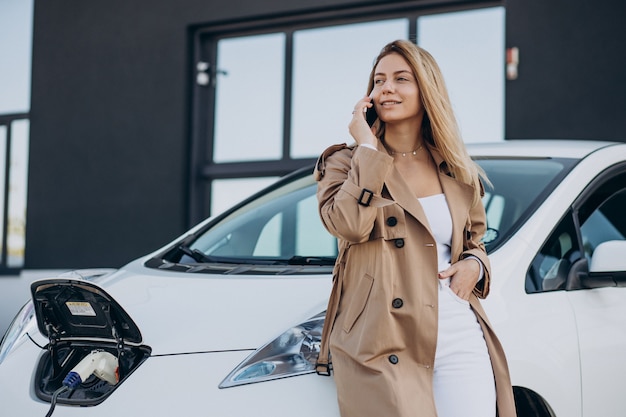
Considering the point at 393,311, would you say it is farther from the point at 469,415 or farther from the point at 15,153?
the point at 15,153

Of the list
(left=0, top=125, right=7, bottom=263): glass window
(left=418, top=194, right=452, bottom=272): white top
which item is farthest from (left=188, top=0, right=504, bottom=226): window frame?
(left=418, top=194, right=452, bottom=272): white top

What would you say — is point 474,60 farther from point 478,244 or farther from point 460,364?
point 460,364

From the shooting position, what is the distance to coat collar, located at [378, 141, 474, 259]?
1945mm

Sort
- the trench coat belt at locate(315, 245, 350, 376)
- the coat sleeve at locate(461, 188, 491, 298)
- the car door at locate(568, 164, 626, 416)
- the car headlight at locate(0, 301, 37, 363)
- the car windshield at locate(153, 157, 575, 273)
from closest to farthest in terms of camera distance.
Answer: the trench coat belt at locate(315, 245, 350, 376), the coat sleeve at locate(461, 188, 491, 298), the car door at locate(568, 164, 626, 416), the car headlight at locate(0, 301, 37, 363), the car windshield at locate(153, 157, 575, 273)

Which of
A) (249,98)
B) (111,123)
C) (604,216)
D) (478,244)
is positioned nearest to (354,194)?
(478,244)

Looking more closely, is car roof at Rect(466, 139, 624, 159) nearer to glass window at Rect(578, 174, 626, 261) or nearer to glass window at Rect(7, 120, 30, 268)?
glass window at Rect(578, 174, 626, 261)

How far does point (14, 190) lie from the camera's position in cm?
840

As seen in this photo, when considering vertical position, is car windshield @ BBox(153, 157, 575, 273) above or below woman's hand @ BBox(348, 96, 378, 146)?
below

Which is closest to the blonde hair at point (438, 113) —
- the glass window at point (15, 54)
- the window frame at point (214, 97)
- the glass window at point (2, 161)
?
the window frame at point (214, 97)

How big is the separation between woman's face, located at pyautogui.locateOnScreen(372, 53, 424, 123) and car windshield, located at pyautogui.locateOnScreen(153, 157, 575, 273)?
1.99 ft

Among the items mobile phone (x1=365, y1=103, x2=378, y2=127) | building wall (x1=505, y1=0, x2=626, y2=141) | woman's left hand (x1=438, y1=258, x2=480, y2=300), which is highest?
building wall (x1=505, y1=0, x2=626, y2=141)

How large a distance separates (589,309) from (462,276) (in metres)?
0.72

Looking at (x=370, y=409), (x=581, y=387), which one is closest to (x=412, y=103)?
(x=370, y=409)

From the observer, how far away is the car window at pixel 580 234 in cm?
245
